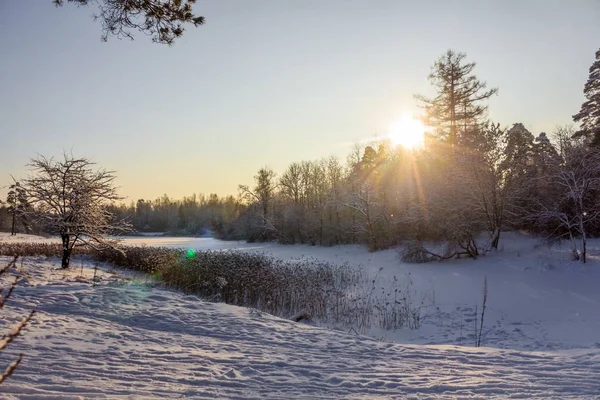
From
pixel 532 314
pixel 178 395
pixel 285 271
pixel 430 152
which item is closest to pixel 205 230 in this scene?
pixel 430 152

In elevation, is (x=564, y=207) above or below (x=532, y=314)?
above

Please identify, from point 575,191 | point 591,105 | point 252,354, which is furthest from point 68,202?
point 591,105

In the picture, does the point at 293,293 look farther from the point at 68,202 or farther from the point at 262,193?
the point at 262,193

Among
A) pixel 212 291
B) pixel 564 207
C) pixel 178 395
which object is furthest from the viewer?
pixel 564 207

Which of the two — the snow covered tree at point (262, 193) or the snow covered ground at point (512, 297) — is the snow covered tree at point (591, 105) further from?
the snow covered tree at point (262, 193)

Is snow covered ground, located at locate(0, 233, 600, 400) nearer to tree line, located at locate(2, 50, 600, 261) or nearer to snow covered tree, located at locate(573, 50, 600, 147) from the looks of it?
tree line, located at locate(2, 50, 600, 261)

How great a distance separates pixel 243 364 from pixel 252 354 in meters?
0.50

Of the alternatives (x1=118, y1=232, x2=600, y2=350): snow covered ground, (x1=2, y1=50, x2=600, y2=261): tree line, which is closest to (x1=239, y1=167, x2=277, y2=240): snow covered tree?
(x1=2, y1=50, x2=600, y2=261): tree line

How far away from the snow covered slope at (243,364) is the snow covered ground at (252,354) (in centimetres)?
2

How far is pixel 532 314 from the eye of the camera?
11.2 meters

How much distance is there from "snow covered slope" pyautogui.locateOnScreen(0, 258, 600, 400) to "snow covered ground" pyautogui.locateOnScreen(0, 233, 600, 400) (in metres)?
0.02

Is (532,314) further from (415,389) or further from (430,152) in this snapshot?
(430,152)

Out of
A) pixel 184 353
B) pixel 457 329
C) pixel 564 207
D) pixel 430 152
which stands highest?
pixel 430 152

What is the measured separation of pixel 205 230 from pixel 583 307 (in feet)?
246
